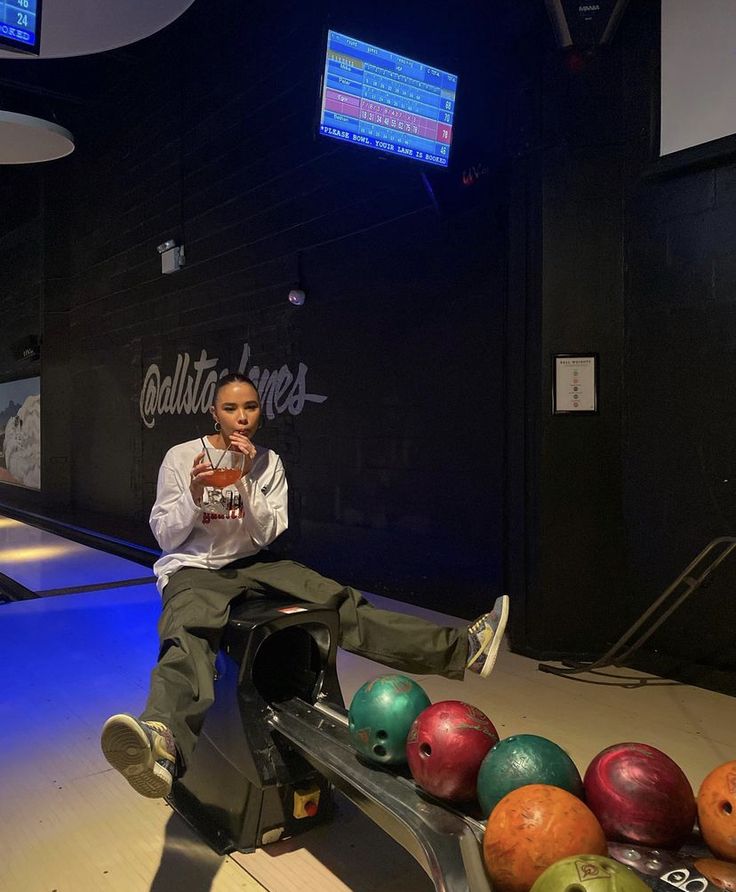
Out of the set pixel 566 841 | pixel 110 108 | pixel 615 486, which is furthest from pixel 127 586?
pixel 110 108

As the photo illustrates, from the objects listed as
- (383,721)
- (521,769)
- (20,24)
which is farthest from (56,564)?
(521,769)

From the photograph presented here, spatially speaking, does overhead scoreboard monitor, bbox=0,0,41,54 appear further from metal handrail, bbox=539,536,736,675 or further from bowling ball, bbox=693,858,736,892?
bowling ball, bbox=693,858,736,892

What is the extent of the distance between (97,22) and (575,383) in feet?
11.6

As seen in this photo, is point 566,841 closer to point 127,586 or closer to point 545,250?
point 545,250

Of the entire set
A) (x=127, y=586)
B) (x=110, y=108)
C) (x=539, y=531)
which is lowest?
(x=127, y=586)

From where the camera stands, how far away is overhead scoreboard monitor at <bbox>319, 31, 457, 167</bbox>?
4.16m

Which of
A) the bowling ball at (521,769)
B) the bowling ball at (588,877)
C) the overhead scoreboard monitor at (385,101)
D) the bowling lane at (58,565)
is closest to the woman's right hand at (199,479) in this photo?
the bowling ball at (521,769)

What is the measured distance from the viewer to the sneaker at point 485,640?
2.62m

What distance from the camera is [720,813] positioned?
1.52 metres

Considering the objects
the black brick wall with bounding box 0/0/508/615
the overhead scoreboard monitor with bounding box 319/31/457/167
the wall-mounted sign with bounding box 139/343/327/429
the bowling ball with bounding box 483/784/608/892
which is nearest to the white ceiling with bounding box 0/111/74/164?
the black brick wall with bounding box 0/0/508/615

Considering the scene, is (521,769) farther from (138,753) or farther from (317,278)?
(317,278)

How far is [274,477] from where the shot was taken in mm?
3025

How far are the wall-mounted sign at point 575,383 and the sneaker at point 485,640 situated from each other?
5.56 ft

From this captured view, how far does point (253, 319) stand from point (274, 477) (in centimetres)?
430
